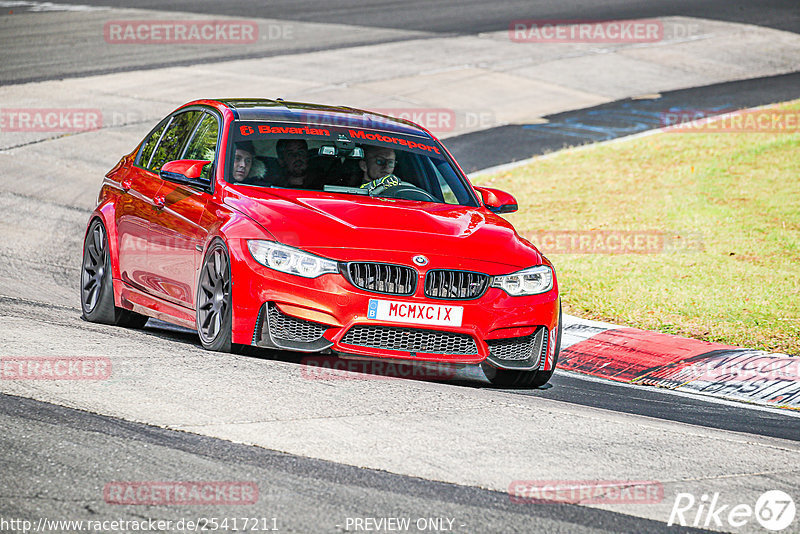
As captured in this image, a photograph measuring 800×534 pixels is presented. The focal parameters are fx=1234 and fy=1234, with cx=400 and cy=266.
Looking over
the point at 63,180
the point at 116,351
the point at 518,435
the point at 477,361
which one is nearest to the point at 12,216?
the point at 63,180

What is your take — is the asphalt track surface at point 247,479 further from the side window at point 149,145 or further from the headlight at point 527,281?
the side window at point 149,145

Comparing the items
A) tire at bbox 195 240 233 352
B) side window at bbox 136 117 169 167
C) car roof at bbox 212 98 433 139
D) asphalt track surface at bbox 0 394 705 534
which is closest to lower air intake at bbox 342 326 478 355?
tire at bbox 195 240 233 352

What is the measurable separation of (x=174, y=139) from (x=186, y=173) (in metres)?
Answer: 1.19

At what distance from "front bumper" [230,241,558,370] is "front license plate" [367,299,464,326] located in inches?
0.9

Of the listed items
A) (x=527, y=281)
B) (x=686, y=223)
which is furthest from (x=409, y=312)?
(x=686, y=223)

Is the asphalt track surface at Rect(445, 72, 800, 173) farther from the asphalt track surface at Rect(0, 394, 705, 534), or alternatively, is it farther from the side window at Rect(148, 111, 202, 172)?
the asphalt track surface at Rect(0, 394, 705, 534)

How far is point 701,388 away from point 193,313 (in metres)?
3.47

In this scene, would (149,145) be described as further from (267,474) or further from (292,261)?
(267,474)

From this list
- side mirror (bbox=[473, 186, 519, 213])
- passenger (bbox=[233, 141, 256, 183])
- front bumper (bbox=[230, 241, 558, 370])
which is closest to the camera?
front bumper (bbox=[230, 241, 558, 370])

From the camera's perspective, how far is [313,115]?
28.4 ft

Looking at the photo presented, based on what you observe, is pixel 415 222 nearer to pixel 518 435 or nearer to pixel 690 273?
pixel 518 435

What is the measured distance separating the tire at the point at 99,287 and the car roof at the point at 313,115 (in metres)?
1.42

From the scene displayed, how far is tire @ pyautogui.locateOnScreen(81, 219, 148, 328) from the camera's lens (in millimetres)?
8922

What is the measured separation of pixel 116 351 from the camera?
7004 millimetres
